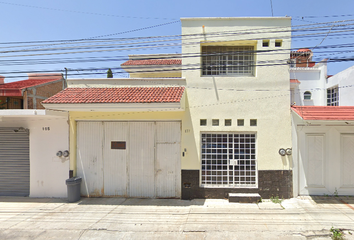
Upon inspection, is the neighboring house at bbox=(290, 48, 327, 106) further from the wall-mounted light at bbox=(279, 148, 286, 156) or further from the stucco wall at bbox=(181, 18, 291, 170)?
the wall-mounted light at bbox=(279, 148, 286, 156)

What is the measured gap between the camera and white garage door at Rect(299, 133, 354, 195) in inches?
297

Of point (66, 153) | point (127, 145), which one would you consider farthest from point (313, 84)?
point (66, 153)

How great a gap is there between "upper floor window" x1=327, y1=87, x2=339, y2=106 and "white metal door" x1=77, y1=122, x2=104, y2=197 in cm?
1603

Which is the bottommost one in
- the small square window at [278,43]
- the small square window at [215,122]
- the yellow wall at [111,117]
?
the small square window at [215,122]

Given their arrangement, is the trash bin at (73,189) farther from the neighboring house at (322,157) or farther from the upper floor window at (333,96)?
the upper floor window at (333,96)

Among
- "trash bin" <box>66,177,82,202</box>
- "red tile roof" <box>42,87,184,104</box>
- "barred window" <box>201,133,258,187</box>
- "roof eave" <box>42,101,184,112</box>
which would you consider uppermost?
"red tile roof" <box>42,87,184,104</box>

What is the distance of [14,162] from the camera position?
27.5ft

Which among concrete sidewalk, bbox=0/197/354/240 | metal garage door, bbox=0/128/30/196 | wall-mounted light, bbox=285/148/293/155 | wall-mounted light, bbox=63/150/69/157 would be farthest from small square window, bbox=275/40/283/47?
metal garage door, bbox=0/128/30/196

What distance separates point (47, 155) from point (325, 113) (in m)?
10.8

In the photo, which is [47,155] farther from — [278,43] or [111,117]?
[278,43]

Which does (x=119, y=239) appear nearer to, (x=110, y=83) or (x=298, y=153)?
(x=110, y=83)

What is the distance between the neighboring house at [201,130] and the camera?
25.1 feet

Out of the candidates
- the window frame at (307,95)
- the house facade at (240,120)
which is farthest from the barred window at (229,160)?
the window frame at (307,95)

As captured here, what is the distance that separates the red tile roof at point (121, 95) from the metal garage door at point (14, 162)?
9.28ft
